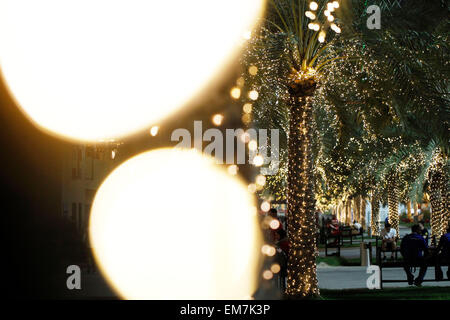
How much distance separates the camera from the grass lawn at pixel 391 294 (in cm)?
1284

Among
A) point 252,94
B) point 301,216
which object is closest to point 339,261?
point 301,216

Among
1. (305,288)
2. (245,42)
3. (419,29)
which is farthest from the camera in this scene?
(305,288)

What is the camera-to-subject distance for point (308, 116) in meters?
12.5

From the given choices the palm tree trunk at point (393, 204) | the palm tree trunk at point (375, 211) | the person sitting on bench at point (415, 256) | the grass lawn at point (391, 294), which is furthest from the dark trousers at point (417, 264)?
the palm tree trunk at point (375, 211)

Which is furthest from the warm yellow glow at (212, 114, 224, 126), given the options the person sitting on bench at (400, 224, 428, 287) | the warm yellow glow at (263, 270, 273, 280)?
the person sitting on bench at (400, 224, 428, 287)

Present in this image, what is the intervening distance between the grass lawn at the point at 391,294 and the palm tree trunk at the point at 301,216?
814 millimetres

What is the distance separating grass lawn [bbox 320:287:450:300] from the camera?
1284cm

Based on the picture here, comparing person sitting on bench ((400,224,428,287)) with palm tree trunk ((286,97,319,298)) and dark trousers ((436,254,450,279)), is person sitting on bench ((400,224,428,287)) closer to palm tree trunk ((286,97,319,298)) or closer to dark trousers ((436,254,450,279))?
dark trousers ((436,254,450,279))

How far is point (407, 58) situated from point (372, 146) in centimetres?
1905

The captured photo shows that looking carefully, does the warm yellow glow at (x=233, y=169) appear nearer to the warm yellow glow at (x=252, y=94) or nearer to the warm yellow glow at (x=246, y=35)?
the warm yellow glow at (x=252, y=94)

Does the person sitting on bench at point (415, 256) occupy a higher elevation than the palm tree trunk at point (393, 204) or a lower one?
lower

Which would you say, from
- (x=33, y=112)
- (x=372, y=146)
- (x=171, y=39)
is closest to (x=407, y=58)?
(x=171, y=39)

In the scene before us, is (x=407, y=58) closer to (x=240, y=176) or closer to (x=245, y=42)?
(x=245, y=42)

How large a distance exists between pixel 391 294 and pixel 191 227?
31.7ft
